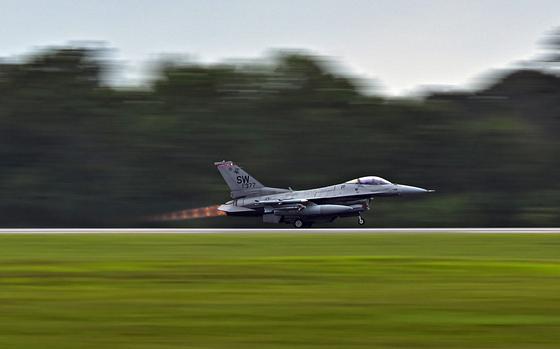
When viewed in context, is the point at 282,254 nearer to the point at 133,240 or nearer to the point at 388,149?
the point at 133,240

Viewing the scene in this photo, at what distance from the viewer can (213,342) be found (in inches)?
483

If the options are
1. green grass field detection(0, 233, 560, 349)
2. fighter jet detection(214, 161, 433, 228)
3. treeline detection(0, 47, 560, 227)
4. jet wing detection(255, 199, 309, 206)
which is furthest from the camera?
treeline detection(0, 47, 560, 227)

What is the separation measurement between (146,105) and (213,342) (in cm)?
5217

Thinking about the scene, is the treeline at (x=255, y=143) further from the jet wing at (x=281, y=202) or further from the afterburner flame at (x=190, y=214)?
the jet wing at (x=281, y=202)

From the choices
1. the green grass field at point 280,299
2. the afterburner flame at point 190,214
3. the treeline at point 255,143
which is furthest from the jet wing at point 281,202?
the green grass field at point 280,299

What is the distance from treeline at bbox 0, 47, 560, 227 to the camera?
188ft

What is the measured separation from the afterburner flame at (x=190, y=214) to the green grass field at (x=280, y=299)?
24197mm

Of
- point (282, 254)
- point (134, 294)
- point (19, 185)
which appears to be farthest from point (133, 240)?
point (19, 185)

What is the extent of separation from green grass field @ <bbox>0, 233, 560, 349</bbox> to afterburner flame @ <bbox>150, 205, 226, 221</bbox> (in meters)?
24.2

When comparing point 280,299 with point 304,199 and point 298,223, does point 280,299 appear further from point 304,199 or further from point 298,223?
point 298,223

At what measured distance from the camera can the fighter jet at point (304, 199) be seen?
47406 millimetres

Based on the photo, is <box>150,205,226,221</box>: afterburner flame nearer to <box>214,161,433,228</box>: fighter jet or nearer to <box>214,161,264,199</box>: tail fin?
<box>214,161,264,199</box>: tail fin

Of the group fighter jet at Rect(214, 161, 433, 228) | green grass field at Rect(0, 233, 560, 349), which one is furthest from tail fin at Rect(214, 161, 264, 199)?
green grass field at Rect(0, 233, 560, 349)

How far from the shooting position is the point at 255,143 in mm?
59156
